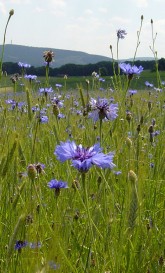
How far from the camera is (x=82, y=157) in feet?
3.45

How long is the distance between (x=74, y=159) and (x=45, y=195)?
3.17 ft

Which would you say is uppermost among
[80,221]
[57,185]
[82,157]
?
[82,157]

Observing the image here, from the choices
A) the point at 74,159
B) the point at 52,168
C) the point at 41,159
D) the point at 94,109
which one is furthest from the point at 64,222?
the point at 41,159

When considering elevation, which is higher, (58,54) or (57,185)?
(58,54)

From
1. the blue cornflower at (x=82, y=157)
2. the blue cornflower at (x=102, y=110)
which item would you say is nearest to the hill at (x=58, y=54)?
the blue cornflower at (x=102, y=110)

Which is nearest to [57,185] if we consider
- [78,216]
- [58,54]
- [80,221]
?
[78,216]

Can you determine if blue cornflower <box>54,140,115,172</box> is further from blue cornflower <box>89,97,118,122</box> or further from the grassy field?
blue cornflower <box>89,97,118,122</box>

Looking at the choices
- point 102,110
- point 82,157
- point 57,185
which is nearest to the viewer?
point 82,157

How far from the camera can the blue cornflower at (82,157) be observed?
3.27 ft

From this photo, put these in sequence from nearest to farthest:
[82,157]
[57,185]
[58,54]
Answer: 1. [82,157]
2. [57,185]
3. [58,54]

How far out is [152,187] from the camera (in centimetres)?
182

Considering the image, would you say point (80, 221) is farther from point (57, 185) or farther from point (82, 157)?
point (82, 157)

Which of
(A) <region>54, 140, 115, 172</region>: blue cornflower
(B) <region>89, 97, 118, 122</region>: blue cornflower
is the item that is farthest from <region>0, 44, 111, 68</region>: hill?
(A) <region>54, 140, 115, 172</region>: blue cornflower

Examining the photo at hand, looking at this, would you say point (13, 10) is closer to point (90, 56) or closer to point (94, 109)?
point (94, 109)
